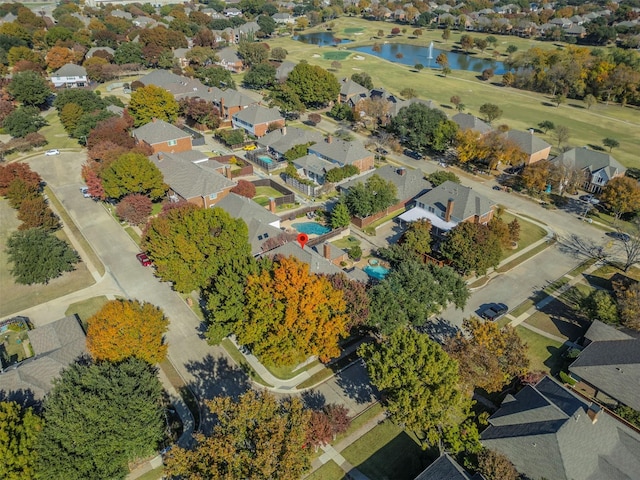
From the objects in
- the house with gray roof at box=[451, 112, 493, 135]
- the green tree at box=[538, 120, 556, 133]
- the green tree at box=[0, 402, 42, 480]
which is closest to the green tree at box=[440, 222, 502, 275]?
the house with gray roof at box=[451, 112, 493, 135]

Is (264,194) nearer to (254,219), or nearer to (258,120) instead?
(254,219)

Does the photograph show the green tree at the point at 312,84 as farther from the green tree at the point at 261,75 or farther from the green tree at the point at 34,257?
the green tree at the point at 34,257

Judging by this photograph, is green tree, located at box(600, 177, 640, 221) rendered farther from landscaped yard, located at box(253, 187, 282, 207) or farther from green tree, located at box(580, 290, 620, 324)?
landscaped yard, located at box(253, 187, 282, 207)

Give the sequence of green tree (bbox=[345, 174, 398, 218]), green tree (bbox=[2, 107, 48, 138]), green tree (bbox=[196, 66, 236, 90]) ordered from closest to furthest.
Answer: green tree (bbox=[345, 174, 398, 218]), green tree (bbox=[2, 107, 48, 138]), green tree (bbox=[196, 66, 236, 90])

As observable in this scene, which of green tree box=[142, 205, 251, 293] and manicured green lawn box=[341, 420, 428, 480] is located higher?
green tree box=[142, 205, 251, 293]

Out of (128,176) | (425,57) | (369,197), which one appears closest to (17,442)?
(128,176)

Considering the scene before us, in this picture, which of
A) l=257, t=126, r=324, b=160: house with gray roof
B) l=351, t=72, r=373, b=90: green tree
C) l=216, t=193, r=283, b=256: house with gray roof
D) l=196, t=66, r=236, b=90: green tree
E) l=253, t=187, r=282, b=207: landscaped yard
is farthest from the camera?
l=351, t=72, r=373, b=90: green tree

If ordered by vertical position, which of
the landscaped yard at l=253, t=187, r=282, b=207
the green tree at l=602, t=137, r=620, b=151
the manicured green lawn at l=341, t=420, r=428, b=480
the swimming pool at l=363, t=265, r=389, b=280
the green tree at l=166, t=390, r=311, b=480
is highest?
the green tree at l=166, t=390, r=311, b=480

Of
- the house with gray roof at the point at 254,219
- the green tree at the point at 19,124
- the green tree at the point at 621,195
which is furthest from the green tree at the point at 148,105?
the green tree at the point at 621,195
